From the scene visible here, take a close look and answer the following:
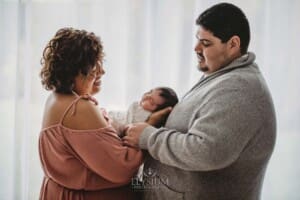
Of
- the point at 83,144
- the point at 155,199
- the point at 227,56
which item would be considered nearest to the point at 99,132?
the point at 83,144

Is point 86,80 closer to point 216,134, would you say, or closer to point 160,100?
point 160,100

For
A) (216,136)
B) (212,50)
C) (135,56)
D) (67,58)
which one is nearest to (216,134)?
(216,136)

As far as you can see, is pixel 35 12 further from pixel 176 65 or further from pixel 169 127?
pixel 169 127

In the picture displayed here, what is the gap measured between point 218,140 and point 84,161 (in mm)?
497

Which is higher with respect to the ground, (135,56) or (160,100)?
(135,56)

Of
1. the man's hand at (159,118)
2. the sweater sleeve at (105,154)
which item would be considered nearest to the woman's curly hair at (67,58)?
the sweater sleeve at (105,154)

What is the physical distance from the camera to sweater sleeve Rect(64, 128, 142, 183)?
1.39 m

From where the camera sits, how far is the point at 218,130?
125cm

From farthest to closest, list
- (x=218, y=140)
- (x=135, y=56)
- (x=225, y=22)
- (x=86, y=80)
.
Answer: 1. (x=135, y=56)
2. (x=86, y=80)
3. (x=225, y=22)
4. (x=218, y=140)

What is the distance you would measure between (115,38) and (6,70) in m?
0.66

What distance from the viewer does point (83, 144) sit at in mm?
1389

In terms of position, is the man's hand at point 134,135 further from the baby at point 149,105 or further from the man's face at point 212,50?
the man's face at point 212,50

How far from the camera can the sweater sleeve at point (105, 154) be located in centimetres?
139

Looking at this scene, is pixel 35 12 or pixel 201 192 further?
pixel 35 12
